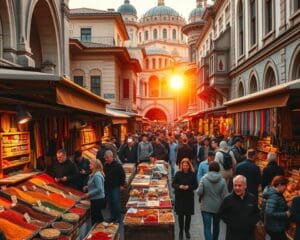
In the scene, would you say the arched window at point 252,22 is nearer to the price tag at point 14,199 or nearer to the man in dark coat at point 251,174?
the man in dark coat at point 251,174

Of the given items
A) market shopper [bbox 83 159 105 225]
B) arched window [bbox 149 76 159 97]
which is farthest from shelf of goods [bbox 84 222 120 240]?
arched window [bbox 149 76 159 97]

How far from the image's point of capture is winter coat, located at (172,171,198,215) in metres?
9.45

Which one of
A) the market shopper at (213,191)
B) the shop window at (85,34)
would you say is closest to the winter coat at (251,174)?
the market shopper at (213,191)

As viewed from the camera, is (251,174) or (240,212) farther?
(251,174)

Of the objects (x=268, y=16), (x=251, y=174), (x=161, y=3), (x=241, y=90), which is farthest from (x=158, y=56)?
(x=251, y=174)

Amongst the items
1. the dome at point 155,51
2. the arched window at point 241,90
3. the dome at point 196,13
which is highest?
the dome at point 196,13

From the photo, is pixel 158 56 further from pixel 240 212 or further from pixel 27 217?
pixel 240 212

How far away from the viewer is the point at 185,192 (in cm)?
948

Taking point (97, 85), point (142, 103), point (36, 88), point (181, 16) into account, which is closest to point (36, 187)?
point (36, 88)

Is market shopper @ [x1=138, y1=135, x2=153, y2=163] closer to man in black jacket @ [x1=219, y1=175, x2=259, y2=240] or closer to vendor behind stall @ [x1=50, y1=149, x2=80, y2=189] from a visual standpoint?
vendor behind stall @ [x1=50, y1=149, x2=80, y2=189]

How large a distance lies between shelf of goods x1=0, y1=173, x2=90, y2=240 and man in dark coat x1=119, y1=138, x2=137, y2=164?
278 inches

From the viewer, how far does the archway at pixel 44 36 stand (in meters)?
19.8

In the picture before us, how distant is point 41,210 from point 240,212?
3.68 metres

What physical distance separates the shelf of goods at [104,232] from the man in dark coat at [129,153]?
28.5 feet
